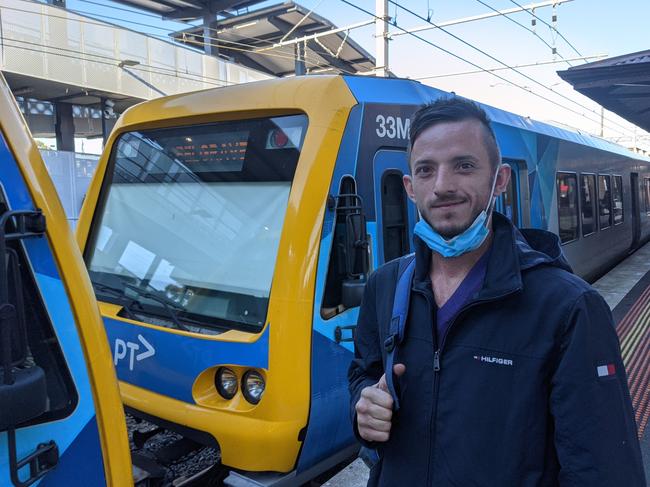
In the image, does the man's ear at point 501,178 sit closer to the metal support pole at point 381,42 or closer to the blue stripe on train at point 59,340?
the blue stripe on train at point 59,340

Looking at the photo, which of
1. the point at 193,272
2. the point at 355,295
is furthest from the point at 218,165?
the point at 355,295

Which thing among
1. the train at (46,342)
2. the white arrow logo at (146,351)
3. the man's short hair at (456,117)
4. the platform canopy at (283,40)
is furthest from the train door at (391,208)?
the platform canopy at (283,40)

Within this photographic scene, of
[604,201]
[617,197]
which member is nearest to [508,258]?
[604,201]

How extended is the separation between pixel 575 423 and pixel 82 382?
1.32 m

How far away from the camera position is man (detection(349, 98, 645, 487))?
1275 millimetres

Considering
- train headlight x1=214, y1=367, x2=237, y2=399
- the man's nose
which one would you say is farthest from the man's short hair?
train headlight x1=214, y1=367, x2=237, y2=399

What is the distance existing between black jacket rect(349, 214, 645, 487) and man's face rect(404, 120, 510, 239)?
0.11 meters

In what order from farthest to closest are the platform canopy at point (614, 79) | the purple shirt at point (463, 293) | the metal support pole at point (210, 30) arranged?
the metal support pole at point (210, 30), the platform canopy at point (614, 79), the purple shirt at point (463, 293)

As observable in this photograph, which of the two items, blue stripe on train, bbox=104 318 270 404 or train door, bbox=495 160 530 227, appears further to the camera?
train door, bbox=495 160 530 227

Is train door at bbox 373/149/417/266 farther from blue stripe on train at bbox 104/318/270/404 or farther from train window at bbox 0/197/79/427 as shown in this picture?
train window at bbox 0/197/79/427

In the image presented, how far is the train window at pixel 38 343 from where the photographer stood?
1.43 metres

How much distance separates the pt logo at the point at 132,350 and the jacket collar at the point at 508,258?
212 centimetres

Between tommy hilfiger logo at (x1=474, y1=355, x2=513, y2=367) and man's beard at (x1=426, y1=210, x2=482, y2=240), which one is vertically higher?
man's beard at (x1=426, y1=210, x2=482, y2=240)

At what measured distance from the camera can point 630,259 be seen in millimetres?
11469
